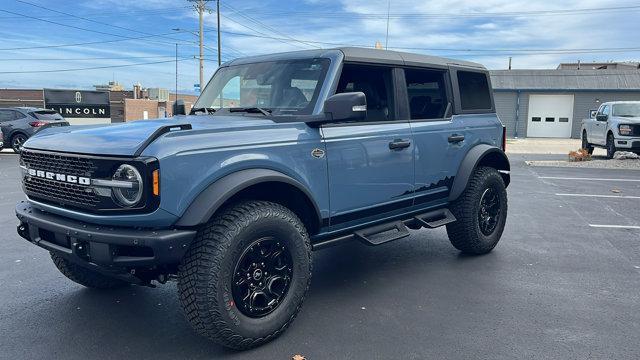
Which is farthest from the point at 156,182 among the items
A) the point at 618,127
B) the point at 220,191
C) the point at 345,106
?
the point at 618,127

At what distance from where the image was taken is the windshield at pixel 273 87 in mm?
4090

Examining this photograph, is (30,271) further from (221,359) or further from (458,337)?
(458,337)

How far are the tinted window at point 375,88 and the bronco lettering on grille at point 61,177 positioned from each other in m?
2.23

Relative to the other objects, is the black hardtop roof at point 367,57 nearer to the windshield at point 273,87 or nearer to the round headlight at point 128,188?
the windshield at point 273,87

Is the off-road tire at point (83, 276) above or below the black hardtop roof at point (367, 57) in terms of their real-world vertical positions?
below

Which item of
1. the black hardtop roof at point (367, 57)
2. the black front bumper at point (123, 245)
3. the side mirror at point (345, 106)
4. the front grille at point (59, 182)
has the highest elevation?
the black hardtop roof at point (367, 57)

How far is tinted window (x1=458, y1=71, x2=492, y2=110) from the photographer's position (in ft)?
18.0

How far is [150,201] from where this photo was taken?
294cm

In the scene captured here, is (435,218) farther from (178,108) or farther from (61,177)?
(61,177)

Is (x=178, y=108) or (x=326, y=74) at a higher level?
(x=326, y=74)

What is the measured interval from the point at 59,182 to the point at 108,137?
0.50m

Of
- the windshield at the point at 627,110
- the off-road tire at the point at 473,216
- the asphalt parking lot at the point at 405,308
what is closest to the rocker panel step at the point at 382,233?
the asphalt parking lot at the point at 405,308

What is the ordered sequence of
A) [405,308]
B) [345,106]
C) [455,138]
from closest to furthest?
[345,106] → [405,308] → [455,138]

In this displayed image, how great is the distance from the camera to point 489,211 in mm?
5652
